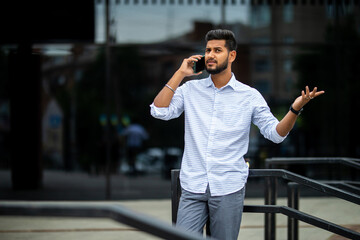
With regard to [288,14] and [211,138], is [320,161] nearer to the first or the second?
[211,138]

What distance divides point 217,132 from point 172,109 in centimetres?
29

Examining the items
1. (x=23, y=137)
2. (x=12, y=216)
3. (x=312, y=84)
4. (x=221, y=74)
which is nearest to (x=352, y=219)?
(x=221, y=74)

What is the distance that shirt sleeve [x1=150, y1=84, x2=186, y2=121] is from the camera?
290cm

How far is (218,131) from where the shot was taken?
2.79m

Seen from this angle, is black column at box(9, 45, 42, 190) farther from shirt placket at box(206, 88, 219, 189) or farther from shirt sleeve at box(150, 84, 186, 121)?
shirt placket at box(206, 88, 219, 189)

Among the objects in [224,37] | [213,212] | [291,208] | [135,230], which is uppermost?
[224,37]

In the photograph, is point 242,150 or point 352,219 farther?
point 352,219

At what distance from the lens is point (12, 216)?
180 cm

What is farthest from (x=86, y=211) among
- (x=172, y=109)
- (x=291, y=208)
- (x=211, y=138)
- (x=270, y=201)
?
(x=270, y=201)

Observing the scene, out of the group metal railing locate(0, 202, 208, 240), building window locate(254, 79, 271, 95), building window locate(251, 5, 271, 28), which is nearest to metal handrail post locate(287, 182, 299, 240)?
metal railing locate(0, 202, 208, 240)

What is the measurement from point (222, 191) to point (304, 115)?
23.6ft

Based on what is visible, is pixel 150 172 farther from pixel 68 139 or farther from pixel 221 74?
pixel 221 74

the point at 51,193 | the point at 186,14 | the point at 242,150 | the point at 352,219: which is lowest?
the point at 51,193

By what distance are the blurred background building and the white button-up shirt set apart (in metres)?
6.48
